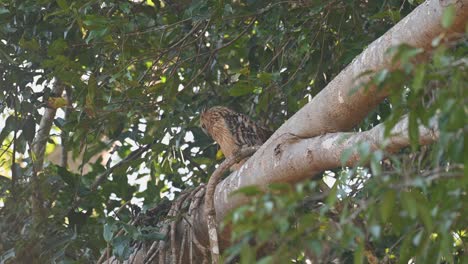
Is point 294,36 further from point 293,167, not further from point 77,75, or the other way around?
point 293,167

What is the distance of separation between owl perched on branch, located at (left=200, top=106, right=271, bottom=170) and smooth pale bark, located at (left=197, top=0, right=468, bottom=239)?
178cm

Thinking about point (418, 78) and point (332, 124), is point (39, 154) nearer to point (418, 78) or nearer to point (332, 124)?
point (332, 124)

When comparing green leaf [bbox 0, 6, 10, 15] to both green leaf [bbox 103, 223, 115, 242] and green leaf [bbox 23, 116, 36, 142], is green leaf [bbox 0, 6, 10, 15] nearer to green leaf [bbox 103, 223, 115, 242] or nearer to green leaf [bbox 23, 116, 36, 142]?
green leaf [bbox 23, 116, 36, 142]

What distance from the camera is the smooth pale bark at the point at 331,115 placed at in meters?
4.02

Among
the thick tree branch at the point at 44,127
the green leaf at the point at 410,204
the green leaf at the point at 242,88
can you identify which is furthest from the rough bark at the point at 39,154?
the green leaf at the point at 410,204

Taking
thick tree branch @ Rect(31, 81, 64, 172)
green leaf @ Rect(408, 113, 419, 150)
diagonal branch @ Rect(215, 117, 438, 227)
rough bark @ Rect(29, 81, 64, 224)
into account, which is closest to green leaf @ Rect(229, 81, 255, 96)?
diagonal branch @ Rect(215, 117, 438, 227)

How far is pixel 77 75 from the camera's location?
5723mm

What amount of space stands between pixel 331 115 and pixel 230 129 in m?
2.31

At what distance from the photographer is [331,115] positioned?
4426 mm

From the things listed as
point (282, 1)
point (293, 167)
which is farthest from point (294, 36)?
point (293, 167)

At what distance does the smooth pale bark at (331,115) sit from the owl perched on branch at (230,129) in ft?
5.83

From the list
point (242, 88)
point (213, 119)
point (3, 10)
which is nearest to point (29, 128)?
point (3, 10)

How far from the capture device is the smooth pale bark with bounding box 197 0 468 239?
402 centimetres

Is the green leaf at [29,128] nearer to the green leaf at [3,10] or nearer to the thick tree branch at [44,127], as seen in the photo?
the thick tree branch at [44,127]
